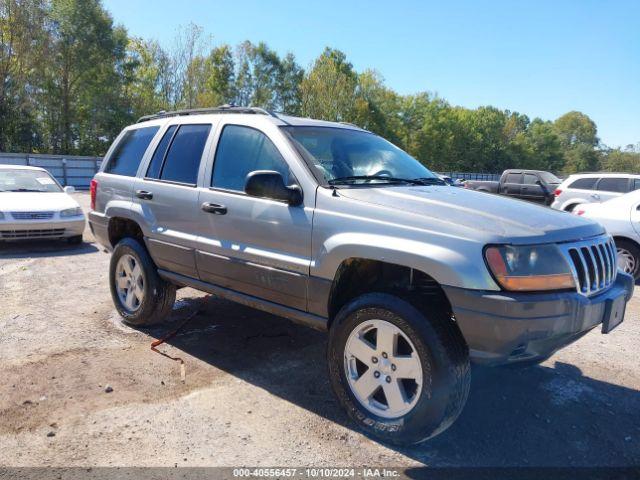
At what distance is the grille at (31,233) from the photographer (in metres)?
8.39

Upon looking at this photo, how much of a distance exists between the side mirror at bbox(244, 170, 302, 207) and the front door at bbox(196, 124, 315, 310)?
0.22 ft

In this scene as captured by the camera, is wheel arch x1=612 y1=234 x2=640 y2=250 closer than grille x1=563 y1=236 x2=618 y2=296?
No

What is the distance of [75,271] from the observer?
7203 mm

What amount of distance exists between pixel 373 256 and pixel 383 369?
0.67m

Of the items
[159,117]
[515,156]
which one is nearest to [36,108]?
[159,117]

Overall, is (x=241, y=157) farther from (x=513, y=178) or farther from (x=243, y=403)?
(x=513, y=178)

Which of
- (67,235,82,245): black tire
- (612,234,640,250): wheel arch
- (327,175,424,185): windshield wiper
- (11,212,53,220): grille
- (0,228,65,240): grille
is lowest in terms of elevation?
(67,235,82,245): black tire

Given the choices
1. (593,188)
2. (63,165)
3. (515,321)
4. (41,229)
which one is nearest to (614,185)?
(593,188)

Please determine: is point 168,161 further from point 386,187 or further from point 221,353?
point 386,187

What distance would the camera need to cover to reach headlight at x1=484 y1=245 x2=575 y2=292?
8.34ft

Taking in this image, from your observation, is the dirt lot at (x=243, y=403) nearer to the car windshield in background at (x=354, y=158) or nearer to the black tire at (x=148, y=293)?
the black tire at (x=148, y=293)

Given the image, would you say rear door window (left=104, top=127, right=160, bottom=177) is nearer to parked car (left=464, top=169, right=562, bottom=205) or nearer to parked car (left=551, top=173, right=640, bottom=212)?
parked car (left=551, top=173, right=640, bottom=212)

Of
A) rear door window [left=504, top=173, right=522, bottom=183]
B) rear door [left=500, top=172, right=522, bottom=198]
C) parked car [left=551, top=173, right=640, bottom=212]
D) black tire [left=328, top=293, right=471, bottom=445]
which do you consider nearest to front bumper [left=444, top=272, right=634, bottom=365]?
black tire [left=328, top=293, right=471, bottom=445]

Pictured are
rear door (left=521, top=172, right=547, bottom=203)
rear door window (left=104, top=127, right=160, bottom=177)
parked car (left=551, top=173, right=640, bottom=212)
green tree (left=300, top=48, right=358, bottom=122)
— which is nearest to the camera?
rear door window (left=104, top=127, right=160, bottom=177)
